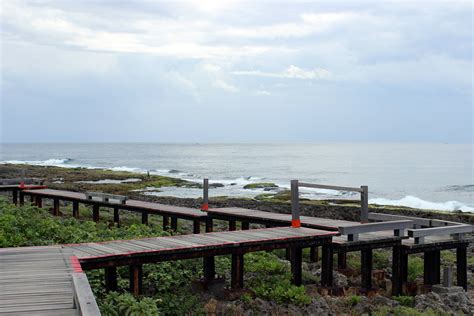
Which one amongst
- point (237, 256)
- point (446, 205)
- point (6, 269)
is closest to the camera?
point (6, 269)

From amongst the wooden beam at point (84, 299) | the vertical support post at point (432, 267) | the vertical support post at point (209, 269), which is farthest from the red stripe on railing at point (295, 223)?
the wooden beam at point (84, 299)

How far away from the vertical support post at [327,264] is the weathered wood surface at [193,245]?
0.65 feet

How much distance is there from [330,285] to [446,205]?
4553 centimetres

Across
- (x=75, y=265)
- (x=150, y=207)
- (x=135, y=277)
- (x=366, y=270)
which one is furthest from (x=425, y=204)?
(x=75, y=265)

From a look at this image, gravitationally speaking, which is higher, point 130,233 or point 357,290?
point 130,233

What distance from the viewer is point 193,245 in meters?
11.5

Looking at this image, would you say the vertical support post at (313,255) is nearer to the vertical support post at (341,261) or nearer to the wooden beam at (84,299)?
the vertical support post at (341,261)

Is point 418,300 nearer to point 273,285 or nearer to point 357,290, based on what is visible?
point 357,290

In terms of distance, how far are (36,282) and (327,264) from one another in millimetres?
7224

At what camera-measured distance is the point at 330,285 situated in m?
13.6

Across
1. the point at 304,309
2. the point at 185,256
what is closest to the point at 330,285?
the point at 304,309

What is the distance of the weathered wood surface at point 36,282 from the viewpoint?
22.9ft

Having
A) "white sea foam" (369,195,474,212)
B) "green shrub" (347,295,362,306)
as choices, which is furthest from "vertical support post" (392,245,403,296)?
"white sea foam" (369,195,474,212)

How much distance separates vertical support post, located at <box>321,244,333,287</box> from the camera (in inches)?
530
